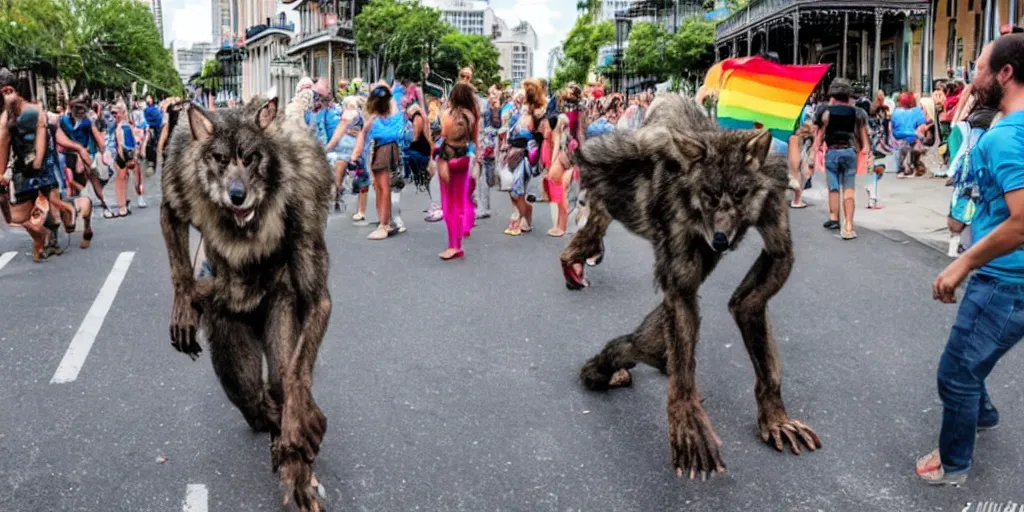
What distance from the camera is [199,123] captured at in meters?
3.63

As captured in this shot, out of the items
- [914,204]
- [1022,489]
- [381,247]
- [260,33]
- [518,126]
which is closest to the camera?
[1022,489]

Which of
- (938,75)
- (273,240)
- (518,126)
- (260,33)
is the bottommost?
(273,240)

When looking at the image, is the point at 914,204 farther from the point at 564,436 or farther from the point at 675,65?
the point at 675,65

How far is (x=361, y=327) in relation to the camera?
7090 millimetres

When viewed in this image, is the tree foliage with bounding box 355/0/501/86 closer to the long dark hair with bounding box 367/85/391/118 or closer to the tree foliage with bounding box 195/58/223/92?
the long dark hair with bounding box 367/85/391/118

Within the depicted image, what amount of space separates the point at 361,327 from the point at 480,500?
10.7 feet

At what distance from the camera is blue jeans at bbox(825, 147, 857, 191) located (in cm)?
1094

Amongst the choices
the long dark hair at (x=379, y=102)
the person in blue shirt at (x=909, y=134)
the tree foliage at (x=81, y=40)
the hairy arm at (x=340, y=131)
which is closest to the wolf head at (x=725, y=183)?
the long dark hair at (x=379, y=102)

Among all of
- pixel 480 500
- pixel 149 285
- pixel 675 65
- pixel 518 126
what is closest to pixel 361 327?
pixel 149 285

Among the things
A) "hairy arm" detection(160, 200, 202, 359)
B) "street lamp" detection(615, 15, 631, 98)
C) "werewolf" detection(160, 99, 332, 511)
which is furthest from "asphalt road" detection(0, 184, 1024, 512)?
"street lamp" detection(615, 15, 631, 98)

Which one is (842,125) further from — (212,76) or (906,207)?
(212,76)

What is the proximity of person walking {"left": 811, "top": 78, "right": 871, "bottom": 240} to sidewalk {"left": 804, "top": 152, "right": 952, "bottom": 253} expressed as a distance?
2.31ft

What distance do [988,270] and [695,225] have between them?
1153 mm

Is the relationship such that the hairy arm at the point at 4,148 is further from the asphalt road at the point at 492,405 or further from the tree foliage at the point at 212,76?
the tree foliage at the point at 212,76
